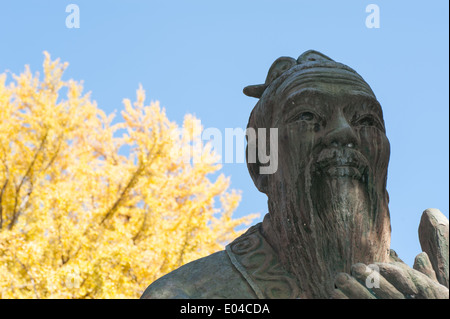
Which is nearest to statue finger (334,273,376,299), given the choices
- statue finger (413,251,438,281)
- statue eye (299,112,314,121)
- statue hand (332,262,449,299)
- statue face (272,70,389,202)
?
statue hand (332,262,449,299)

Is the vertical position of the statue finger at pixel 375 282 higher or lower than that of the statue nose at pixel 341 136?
lower

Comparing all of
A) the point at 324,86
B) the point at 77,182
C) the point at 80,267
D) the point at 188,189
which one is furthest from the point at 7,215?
the point at 324,86

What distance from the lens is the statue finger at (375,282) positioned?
6.21 feet

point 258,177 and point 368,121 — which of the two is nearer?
point 368,121

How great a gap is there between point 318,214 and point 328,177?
0.50 ft

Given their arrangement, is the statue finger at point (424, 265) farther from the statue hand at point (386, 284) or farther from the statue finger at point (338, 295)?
the statue finger at point (338, 295)

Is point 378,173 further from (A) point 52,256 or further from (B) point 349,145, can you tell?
(A) point 52,256

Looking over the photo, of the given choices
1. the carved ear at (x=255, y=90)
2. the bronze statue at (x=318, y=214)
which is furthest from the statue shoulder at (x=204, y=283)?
the carved ear at (x=255, y=90)

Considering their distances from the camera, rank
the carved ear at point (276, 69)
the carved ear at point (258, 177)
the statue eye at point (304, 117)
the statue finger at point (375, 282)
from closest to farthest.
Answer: the statue finger at point (375, 282), the statue eye at point (304, 117), the carved ear at point (258, 177), the carved ear at point (276, 69)

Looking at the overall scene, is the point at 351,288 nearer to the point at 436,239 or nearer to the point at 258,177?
the point at 436,239

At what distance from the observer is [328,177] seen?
230 cm

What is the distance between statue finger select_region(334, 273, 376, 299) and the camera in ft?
6.22

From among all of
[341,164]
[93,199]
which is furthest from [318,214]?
[93,199]

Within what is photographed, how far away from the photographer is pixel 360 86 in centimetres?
249
